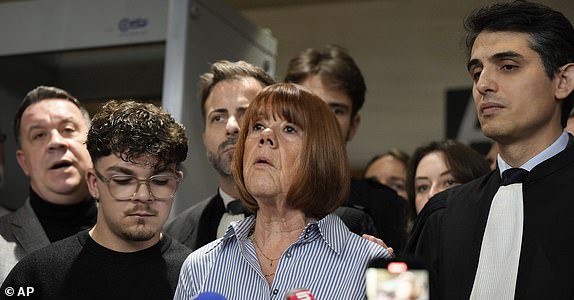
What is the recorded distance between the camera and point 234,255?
2277 mm

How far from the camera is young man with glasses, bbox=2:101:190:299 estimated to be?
8.08 feet

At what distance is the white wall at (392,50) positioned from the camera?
625cm

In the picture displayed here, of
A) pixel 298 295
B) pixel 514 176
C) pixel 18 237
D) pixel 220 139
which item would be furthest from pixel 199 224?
pixel 298 295

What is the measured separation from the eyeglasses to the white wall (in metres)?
3.72

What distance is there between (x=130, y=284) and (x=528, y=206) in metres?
1.12

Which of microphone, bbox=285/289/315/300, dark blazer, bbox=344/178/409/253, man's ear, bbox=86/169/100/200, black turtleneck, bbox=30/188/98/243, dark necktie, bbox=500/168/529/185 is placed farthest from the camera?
dark blazer, bbox=344/178/409/253

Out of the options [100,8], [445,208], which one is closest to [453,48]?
[100,8]

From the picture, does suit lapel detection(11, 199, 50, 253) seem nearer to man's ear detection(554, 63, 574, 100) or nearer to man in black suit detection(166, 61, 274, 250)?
man in black suit detection(166, 61, 274, 250)

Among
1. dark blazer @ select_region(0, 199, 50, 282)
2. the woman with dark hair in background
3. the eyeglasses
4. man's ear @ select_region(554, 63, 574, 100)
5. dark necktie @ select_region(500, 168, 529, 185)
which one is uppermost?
man's ear @ select_region(554, 63, 574, 100)

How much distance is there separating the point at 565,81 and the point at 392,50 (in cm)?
414

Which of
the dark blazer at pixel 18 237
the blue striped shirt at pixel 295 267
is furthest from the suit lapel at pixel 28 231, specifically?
the blue striped shirt at pixel 295 267

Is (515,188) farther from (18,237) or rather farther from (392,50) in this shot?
(392,50)

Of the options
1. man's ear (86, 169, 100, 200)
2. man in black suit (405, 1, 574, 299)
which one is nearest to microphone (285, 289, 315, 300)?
man in black suit (405, 1, 574, 299)

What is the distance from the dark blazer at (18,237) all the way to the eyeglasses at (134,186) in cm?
59
